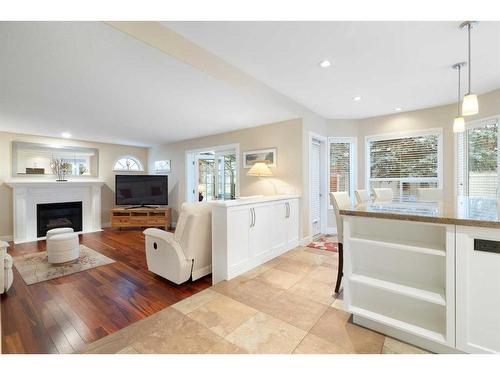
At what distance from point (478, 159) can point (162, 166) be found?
272 inches

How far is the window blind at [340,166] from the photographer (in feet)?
15.6

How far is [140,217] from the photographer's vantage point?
5.67 m

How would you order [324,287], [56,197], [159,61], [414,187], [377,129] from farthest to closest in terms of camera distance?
[56,197] → [377,129] → [414,187] → [324,287] → [159,61]

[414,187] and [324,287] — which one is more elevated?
[414,187]

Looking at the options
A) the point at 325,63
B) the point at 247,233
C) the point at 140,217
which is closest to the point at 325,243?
the point at 247,233

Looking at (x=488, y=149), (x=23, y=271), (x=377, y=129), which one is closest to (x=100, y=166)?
(x=23, y=271)

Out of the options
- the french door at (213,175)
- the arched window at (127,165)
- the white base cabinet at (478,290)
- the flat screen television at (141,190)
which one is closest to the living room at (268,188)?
the white base cabinet at (478,290)

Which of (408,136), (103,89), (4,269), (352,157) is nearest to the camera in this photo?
(4,269)

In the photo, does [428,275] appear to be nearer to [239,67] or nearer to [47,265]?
[239,67]

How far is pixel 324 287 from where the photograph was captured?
2.39 meters

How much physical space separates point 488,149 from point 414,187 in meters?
1.13

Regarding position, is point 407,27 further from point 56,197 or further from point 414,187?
point 56,197

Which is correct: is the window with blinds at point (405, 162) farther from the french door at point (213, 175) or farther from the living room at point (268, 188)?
the french door at point (213, 175)

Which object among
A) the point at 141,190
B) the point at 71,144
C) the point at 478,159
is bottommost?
the point at 141,190
